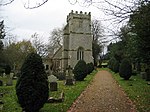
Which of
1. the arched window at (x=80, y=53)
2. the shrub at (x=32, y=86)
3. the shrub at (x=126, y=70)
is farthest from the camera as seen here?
the arched window at (x=80, y=53)

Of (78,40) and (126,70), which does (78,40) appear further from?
(126,70)

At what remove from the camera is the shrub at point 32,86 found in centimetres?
944

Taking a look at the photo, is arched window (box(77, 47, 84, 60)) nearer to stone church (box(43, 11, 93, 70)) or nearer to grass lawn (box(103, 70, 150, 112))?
stone church (box(43, 11, 93, 70))

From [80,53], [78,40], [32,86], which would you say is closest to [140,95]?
[32,86]

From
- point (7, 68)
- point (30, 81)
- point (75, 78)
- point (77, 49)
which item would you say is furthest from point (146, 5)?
point (77, 49)

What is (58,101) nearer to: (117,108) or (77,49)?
(117,108)

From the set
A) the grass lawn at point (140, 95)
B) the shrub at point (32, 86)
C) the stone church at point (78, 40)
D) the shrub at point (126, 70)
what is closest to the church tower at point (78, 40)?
the stone church at point (78, 40)

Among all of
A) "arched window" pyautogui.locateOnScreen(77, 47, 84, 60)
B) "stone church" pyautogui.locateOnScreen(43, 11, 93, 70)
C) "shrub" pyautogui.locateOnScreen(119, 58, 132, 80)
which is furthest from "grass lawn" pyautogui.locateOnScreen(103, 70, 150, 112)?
"stone church" pyautogui.locateOnScreen(43, 11, 93, 70)

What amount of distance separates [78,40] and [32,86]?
45.6 meters

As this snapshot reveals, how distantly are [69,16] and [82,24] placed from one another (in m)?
3.68

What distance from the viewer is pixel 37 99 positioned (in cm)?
949

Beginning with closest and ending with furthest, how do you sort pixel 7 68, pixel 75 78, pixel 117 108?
1. pixel 117 108
2. pixel 75 78
3. pixel 7 68

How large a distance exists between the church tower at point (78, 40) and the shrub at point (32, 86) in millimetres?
43572

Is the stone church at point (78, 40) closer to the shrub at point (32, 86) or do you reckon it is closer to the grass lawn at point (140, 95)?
the grass lawn at point (140, 95)
